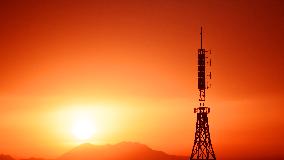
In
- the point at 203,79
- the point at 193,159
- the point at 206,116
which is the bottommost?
the point at 193,159

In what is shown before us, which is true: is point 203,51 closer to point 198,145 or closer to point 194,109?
point 194,109

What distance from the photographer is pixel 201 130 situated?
3115 inches

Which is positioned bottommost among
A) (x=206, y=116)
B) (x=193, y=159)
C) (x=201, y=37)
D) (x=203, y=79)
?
(x=193, y=159)

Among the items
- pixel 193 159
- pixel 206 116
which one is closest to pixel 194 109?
pixel 206 116

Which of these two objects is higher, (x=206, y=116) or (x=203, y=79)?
(x=203, y=79)

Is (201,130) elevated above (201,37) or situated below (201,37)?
below

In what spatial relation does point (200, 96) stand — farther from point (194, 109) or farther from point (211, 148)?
point (211, 148)

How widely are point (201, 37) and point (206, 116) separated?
39.9 ft

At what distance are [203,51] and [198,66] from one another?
8.11ft

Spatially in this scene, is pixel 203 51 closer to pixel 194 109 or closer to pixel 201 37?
pixel 201 37

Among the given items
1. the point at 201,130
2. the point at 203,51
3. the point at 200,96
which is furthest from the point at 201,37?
the point at 201,130

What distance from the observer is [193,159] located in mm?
78375

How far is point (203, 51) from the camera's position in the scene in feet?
263

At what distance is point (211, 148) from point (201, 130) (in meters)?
3.08
